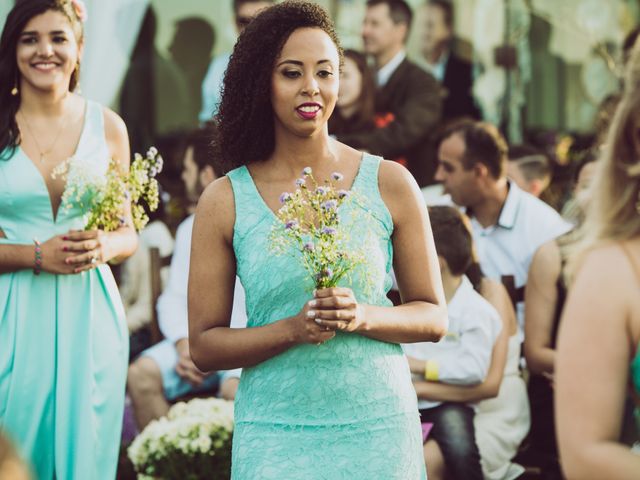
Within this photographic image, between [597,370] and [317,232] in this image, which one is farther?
[317,232]

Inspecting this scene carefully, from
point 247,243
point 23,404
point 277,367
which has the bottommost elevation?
point 23,404

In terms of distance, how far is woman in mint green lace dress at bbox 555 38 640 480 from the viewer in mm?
2396

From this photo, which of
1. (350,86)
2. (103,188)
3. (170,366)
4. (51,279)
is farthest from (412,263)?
(350,86)

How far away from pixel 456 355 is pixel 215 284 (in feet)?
7.96

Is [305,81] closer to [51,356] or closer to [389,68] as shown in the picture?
[51,356]

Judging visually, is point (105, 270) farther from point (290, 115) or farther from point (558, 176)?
point (558, 176)

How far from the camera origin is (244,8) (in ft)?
29.7

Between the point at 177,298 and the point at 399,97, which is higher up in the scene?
the point at 399,97

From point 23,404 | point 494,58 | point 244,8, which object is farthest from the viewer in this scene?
point 494,58

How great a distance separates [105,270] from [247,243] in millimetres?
1778

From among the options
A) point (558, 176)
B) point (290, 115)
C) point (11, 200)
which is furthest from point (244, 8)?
point (290, 115)

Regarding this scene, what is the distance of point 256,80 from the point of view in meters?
3.67

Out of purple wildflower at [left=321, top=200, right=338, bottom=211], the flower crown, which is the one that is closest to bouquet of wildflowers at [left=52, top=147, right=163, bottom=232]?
the flower crown

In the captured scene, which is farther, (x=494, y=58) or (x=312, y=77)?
(x=494, y=58)
